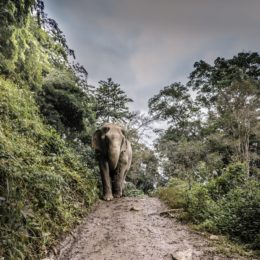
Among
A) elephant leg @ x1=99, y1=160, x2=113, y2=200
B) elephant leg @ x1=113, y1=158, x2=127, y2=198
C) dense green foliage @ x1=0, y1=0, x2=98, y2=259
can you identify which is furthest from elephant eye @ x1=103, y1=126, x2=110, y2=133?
dense green foliage @ x1=0, y1=0, x2=98, y2=259

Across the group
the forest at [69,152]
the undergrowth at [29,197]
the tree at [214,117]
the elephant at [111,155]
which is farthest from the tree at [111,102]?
the undergrowth at [29,197]

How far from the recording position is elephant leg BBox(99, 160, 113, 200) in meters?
8.52

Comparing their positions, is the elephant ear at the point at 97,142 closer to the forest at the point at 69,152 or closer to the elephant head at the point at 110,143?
the elephant head at the point at 110,143

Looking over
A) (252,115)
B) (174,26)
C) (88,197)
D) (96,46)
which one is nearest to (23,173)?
(88,197)

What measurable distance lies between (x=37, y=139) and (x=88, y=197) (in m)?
1.76

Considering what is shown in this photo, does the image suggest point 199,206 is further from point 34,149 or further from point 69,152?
point 69,152

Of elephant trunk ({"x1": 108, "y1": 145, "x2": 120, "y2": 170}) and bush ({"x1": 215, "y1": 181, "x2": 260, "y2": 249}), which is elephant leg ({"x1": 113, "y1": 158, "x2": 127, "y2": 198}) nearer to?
elephant trunk ({"x1": 108, "y1": 145, "x2": 120, "y2": 170})

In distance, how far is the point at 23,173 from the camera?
3.70 metres

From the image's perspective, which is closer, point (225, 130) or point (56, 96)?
point (56, 96)

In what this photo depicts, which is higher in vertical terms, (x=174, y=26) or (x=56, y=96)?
(x=174, y=26)

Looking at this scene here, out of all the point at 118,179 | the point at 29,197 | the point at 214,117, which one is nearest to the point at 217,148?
the point at 214,117

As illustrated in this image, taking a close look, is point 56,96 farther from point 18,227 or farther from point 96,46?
point 18,227

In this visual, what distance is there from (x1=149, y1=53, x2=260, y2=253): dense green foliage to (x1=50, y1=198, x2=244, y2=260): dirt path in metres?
0.68

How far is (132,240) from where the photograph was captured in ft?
13.9
